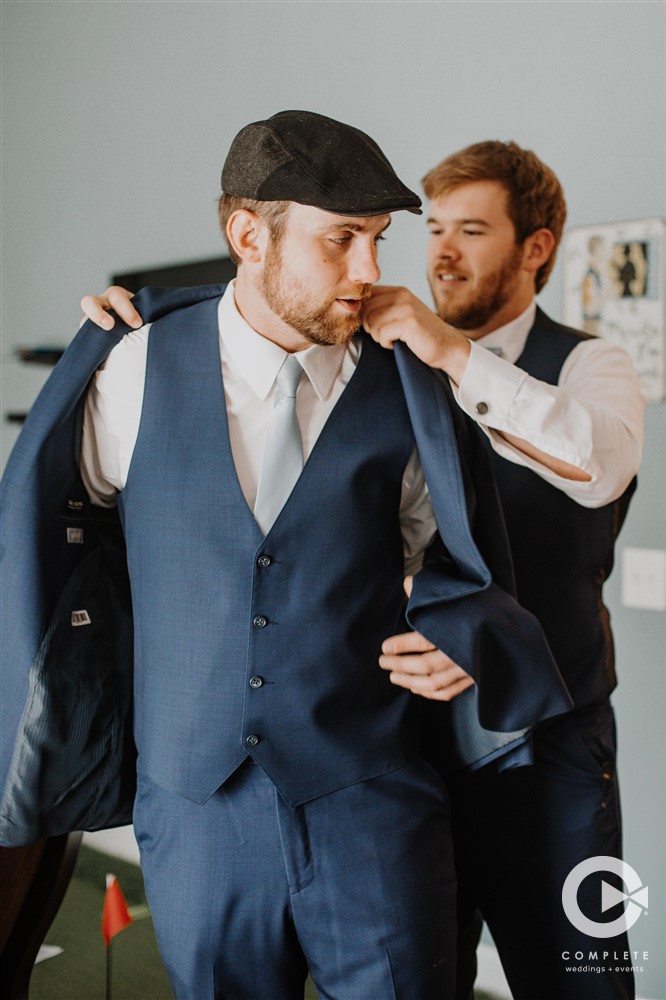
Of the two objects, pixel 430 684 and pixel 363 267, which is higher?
pixel 363 267

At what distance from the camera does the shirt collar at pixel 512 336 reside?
187 cm

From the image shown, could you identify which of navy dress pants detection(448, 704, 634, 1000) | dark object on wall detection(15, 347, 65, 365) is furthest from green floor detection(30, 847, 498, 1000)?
dark object on wall detection(15, 347, 65, 365)

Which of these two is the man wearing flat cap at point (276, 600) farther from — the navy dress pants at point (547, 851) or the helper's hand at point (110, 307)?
the navy dress pants at point (547, 851)

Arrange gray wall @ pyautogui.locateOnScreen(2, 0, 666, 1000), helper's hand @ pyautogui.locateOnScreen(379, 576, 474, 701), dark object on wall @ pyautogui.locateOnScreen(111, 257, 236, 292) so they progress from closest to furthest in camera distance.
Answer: helper's hand @ pyautogui.locateOnScreen(379, 576, 474, 701) → gray wall @ pyautogui.locateOnScreen(2, 0, 666, 1000) → dark object on wall @ pyautogui.locateOnScreen(111, 257, 236, 292)

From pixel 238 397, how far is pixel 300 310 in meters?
0.16

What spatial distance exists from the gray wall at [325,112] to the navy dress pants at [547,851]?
689mm

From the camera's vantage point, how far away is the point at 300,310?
1.31 meters

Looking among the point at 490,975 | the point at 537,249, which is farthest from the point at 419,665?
the point at 490,975

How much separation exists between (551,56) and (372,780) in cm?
181

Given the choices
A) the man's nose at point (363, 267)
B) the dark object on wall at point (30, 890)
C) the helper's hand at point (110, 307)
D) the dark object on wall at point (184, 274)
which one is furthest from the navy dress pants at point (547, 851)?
the dark object on wall at point (184, 274)

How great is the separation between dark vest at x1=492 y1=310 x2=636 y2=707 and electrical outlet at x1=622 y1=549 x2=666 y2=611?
581 millimetres

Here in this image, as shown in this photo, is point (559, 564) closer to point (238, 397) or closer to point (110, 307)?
point (238, 397)

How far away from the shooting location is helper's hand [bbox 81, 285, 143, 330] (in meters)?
1.36

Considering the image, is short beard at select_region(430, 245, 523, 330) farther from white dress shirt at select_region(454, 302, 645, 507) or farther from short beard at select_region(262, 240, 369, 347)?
short beard at select_region(262, 240, 369, 347)
